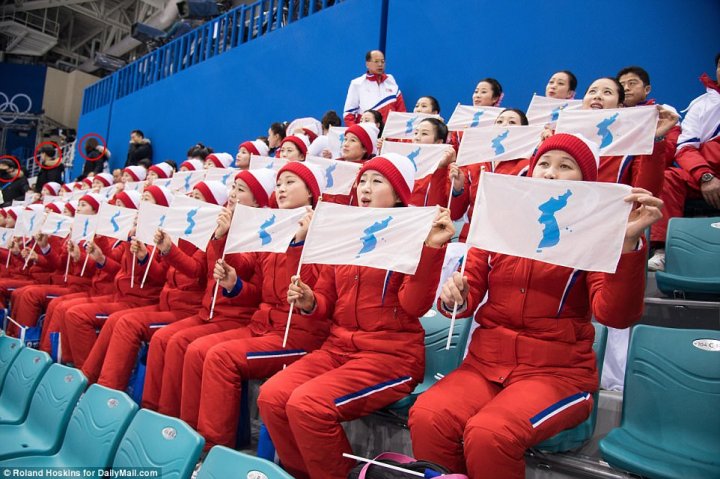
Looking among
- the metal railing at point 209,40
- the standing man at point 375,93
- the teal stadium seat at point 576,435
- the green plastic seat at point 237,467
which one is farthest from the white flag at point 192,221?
the metal railing at point 209,40

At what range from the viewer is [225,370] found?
9.69ft

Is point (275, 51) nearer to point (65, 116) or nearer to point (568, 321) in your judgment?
point (568, 321)

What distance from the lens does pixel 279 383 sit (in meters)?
2.61

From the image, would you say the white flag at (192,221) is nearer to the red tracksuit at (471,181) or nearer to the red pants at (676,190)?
the red tracksuit at (471,181)

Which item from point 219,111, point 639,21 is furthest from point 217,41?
point 639,21

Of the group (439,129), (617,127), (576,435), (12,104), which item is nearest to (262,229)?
(576,435)

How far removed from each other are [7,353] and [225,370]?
1425 millimetres

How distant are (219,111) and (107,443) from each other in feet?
33.4

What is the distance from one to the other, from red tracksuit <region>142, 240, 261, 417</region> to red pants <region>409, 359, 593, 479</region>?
1711mm

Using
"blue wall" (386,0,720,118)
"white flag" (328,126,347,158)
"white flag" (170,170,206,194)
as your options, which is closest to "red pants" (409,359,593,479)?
"white flag" (328,126,347,158)

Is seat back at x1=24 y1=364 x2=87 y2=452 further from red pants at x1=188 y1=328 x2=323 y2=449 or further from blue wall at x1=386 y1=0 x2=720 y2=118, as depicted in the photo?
blue wall at x1=386 y1=0 x2=720 y2=118

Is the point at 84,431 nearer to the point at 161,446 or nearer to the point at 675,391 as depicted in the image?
the point at 161,446

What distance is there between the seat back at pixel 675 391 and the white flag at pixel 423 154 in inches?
89.4

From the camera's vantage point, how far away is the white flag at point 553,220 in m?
2.08
